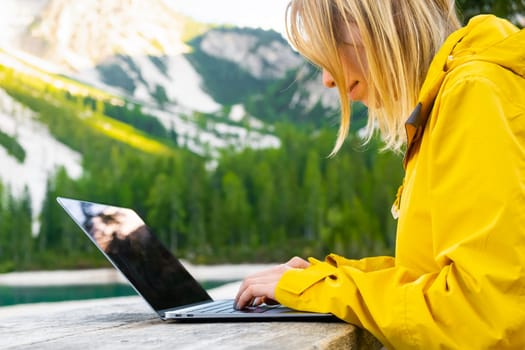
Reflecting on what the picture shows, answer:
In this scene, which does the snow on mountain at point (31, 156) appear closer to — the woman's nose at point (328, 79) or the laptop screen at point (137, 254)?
the laptop screen at point (137, 254)

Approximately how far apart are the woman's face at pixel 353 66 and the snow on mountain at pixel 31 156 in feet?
49.5

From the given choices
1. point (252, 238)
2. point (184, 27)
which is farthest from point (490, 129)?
point (184, 27)

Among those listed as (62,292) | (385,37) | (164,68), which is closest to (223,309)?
(385,37)

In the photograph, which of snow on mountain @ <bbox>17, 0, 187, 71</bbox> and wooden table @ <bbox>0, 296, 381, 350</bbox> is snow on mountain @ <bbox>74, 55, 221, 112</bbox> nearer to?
snow on mountain @ <bbox>17, 0, 187, 71</bbox>

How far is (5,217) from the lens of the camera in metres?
14.7

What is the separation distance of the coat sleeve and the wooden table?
46 millimetres

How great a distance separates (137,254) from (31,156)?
1665 centimetres

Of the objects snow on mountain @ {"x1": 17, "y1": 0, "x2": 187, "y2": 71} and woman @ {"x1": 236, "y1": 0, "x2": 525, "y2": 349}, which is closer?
woman @ {"x1": 236, "y1": 0, "x2": 525, "y2": 349}

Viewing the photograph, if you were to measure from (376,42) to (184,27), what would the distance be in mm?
19847

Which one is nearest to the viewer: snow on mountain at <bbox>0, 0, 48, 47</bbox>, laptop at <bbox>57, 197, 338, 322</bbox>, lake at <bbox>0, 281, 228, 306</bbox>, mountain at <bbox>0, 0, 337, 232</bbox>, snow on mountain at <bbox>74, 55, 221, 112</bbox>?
laptop at <bbox>57, 197, 338, 322</bbox>

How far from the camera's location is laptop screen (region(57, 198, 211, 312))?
0.78m

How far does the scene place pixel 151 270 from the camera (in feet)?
2.77

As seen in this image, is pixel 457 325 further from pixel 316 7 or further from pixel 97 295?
pixel 97 295

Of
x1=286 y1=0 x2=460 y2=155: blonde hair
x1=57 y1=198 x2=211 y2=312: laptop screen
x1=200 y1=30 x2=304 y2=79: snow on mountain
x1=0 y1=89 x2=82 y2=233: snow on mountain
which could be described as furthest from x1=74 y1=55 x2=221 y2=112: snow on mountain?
x1=286 y1=0 x2=460 y2=155: blonde hair
